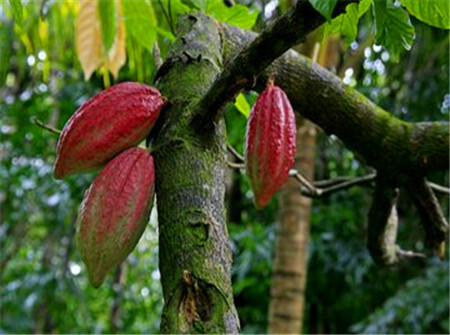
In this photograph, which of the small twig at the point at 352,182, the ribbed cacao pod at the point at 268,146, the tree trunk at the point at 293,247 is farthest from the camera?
the tree trunk at the point at 293,247

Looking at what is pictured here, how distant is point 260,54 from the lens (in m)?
0.50

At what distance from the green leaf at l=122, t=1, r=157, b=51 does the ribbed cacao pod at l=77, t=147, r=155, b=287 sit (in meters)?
0.44

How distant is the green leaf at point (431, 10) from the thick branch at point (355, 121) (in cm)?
33

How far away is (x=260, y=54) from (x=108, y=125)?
0.17 metres

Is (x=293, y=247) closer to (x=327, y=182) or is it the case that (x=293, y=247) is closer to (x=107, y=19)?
(x=327, y=182)

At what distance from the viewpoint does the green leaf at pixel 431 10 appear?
48cm

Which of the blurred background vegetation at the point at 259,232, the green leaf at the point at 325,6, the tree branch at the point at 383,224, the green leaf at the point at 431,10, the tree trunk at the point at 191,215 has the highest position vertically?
the green leaf at the point at 431,10

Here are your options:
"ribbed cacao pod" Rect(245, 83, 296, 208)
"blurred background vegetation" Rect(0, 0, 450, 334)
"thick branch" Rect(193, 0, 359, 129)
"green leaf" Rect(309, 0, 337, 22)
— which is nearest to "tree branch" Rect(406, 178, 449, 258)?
"ribbed cacao pod" Rect(245, 83, 296, 208)

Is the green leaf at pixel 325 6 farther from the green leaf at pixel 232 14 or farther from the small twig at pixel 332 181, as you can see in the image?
the small twig at pixel 332 181

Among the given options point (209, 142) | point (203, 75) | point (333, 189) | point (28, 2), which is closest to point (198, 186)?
point (209, 142)

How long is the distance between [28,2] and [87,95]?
4.83 ft

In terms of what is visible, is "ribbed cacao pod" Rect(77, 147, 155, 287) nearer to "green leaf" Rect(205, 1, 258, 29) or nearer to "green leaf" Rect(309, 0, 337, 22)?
"green leaf" Rect(309, 0, 337, 22)

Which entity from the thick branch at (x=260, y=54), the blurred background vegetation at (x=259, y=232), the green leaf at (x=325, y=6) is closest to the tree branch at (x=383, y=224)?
the thick branch at (x=260, y=54)

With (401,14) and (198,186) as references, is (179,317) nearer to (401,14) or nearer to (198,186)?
(198,186)
